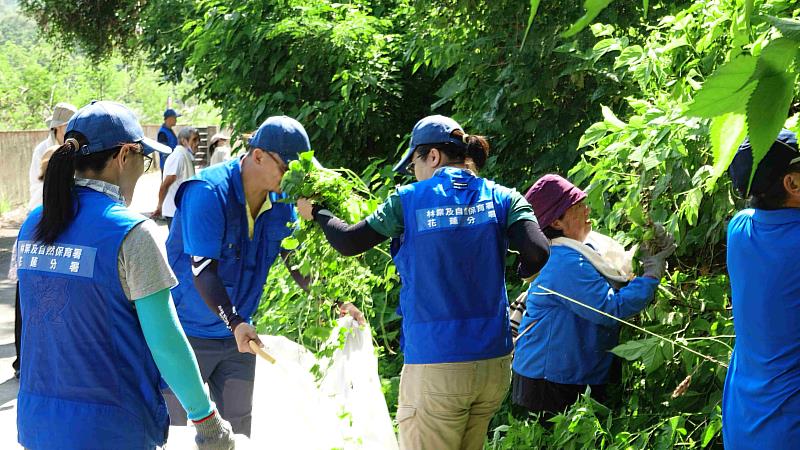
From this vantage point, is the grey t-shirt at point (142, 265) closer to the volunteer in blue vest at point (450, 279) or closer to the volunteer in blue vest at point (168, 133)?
the volunteer in blue vest at point (450, 279)

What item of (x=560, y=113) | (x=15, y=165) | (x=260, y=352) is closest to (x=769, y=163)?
(x=260, y=352)

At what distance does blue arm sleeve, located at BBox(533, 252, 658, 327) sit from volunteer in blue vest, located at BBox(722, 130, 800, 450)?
123 centimetres

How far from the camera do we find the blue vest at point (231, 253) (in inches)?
173

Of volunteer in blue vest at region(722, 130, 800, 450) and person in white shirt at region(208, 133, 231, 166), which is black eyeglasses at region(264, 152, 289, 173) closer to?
volunteer in blue vest at region(722, 130, 800, 450)

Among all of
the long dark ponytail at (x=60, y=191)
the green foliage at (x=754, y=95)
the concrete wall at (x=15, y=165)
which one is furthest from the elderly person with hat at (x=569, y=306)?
the concrete wall at (x=15, y=165)

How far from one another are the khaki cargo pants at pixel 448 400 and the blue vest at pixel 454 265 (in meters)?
0.05

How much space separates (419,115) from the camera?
8.34 metres

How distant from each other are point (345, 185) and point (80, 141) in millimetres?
1453

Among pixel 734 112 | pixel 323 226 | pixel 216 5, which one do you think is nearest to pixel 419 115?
pixel 216 5

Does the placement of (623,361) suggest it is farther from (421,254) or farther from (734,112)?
(734,112)

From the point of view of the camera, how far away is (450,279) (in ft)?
12.3

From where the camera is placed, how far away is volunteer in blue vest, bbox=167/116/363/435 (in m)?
4.21

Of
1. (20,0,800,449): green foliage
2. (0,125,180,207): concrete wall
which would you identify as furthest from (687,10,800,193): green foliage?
(0,125,180,207): concrete wall

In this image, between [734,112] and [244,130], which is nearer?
[734,112]
